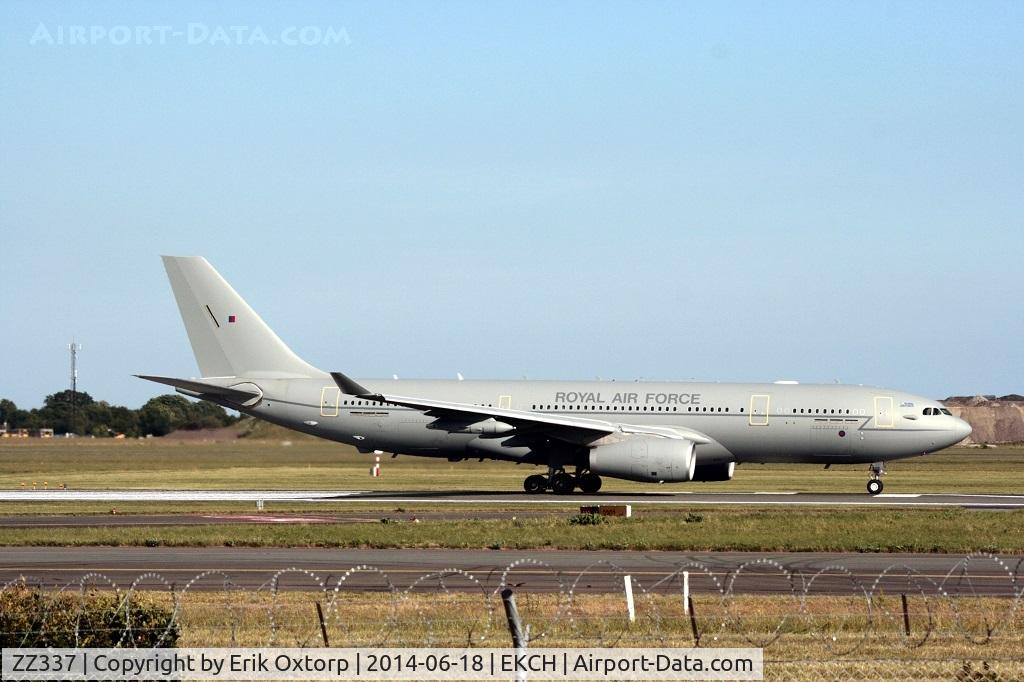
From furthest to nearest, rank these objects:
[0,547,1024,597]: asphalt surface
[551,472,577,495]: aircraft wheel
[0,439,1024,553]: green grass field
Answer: [551,472,577,495]: aircraft wheel, [0,439,1024,553]: green grass field, [0,547,1024,597]: asphalt surface

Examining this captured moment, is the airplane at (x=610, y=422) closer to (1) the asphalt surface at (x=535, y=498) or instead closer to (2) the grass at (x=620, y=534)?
(1) the asphalt surface at (x=535, y=498)

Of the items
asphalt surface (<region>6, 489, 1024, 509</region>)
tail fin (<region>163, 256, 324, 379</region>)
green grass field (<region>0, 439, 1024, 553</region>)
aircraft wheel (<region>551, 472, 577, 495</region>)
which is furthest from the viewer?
tail fin (<region>163, 256, 324, 379</region>)

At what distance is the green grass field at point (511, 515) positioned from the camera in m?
29.5

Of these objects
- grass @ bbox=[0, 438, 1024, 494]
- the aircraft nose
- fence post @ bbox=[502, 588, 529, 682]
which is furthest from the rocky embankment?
fence post @ bbox=[502, 588, 529, 682]

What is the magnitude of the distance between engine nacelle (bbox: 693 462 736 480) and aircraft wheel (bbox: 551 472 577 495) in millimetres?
4893

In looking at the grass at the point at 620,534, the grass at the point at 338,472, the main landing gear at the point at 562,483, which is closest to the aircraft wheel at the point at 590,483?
the main landing gear at the point at 562,483

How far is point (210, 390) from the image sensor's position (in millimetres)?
50375

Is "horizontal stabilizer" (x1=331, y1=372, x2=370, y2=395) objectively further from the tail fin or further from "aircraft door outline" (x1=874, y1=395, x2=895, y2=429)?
"aircraft door outline" (x1=874, y1=395, x2=895, y2=429)

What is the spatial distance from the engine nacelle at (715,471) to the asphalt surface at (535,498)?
1.12 m

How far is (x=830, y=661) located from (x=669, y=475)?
30167 millimetres

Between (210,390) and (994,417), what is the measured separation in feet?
357

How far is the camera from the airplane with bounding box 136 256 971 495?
46250 mm

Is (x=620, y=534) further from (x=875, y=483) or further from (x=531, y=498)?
(x=875, y=483)

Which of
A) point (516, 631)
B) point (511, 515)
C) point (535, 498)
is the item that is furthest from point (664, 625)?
point (535, 498)
